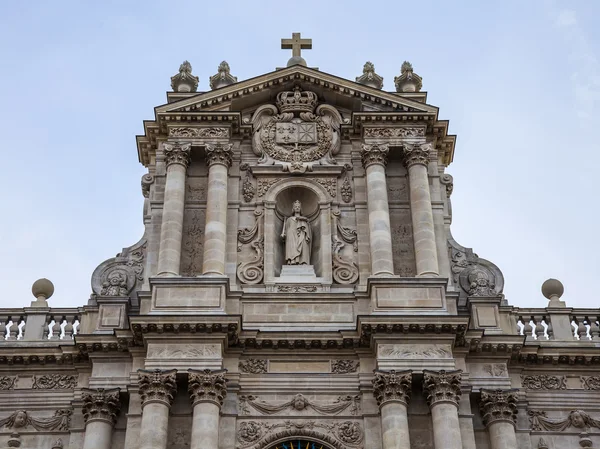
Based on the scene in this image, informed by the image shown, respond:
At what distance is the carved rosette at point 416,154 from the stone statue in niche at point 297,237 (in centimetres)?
253

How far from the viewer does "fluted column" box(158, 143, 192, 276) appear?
2088cm

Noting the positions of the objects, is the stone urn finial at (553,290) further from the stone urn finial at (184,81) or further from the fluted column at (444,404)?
the stone urn finial at (184,81)

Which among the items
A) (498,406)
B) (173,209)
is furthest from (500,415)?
(173,209)

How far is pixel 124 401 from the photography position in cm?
1958

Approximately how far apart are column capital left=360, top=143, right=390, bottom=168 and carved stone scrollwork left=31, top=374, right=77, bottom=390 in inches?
295

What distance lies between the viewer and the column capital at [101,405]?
63.1 feet

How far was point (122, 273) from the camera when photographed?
70.5 ft

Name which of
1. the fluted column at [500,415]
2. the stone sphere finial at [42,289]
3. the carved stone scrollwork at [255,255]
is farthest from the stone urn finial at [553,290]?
the stone sphere finial at [42,289]

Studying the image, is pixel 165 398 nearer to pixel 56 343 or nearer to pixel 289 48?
pixel 56 343

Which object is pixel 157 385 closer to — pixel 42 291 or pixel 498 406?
pixel 42 291

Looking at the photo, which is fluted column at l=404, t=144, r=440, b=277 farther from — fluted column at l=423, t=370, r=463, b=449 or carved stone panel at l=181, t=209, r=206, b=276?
carved stone panel at l=181, t=209, r=206, b=276

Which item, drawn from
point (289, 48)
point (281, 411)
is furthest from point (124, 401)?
point (289, 48)

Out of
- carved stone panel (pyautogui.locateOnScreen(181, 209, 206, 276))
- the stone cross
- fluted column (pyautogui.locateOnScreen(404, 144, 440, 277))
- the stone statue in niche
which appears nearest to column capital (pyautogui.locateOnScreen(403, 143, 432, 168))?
fluted column (pyautogui.locateOnScreen(404, 144, 440, 277))

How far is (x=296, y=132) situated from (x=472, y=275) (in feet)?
16.7
